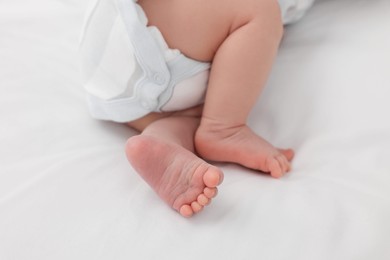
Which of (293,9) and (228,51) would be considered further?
(293,9)

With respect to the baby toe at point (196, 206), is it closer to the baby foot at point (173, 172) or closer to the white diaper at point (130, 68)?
the baby foot at point (173, 172)

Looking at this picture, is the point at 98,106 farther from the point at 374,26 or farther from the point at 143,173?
the point at 374,26

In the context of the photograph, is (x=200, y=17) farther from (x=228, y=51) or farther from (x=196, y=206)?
(x=196, y=206)

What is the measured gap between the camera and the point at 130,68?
874 mm

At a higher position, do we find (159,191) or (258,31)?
(258,31)

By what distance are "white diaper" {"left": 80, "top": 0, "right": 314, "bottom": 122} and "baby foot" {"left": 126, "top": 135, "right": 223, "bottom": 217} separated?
148 millimetres

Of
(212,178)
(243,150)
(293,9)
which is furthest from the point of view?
(293,9)

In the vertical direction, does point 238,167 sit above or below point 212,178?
below

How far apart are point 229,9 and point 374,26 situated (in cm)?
32

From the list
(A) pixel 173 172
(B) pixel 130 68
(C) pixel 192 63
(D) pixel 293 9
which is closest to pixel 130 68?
(B) pixel 130 68

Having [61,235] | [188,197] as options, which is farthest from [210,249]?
[61,235]

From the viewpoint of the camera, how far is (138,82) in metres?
0.88

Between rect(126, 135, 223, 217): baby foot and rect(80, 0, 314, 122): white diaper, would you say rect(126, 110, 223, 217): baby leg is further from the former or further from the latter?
rect(80, 0, 314, 122): white diaper

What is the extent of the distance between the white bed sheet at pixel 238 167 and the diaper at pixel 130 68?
7 centimetres
